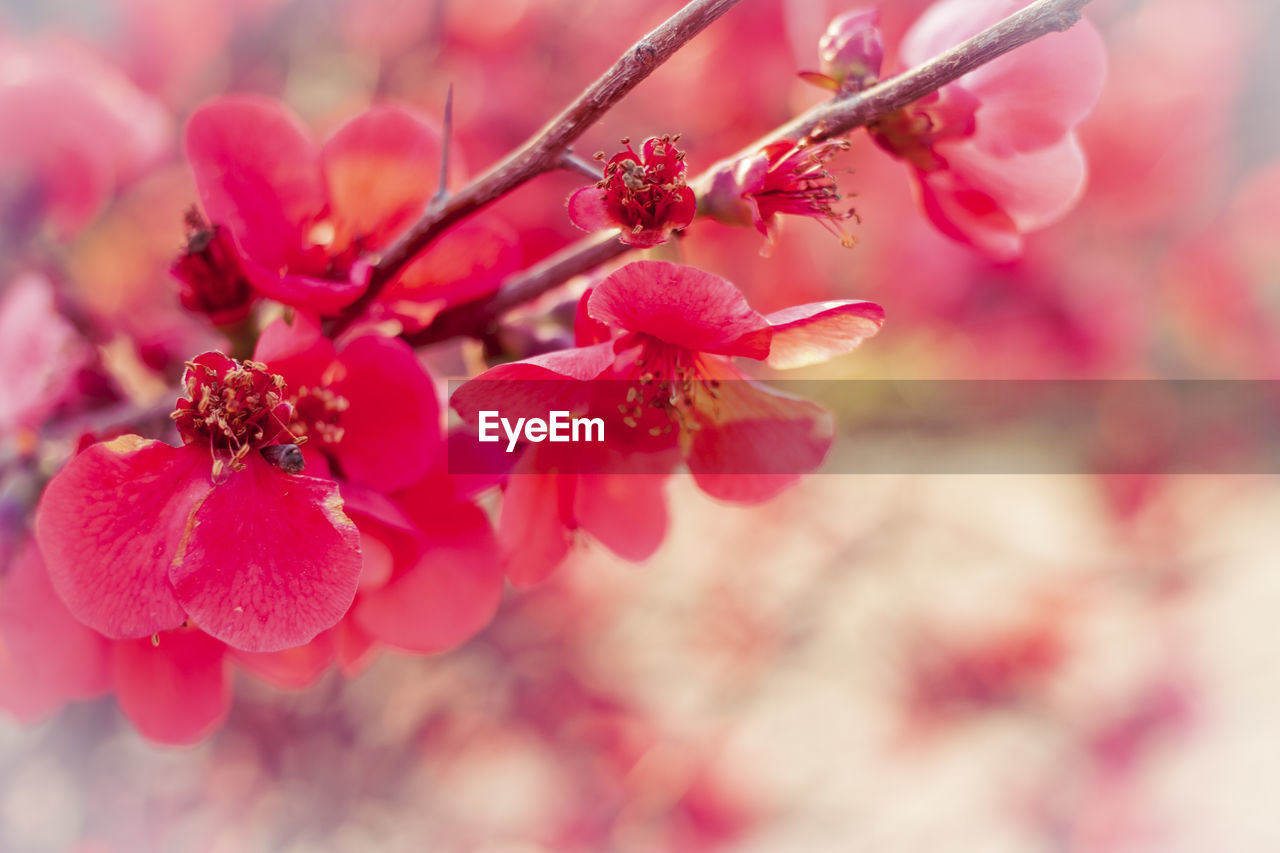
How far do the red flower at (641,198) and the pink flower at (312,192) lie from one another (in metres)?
0.08

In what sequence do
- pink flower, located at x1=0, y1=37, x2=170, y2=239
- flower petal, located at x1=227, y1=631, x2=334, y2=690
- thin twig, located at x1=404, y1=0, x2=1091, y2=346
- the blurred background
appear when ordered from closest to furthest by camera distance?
thin twig, located at x1=404, y1=0, x2=1091, y2=346 → flower petal, located at x1=227, y1=631, x2=334, y2=690 → pink flower, located at x1=0, y1=37, x2=170, y2=239 → the blurred background

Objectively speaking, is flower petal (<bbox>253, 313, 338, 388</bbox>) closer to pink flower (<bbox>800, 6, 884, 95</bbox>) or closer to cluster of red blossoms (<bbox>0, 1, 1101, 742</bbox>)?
cluster of red blossoms (<bbox>0, 1, 1101, 742</bbox>)

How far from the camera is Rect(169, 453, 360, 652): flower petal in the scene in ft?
0.73

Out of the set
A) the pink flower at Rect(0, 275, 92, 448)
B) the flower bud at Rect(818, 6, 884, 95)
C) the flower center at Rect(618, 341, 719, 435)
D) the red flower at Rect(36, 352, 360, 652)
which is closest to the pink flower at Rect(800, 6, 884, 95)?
the flower bud at Rect(818, 6, 884, 95)

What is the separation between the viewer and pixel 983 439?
103 centimetres

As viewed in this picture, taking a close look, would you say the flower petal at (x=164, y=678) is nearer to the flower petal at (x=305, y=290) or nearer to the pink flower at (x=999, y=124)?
the flower petal at (x=305, y=290)

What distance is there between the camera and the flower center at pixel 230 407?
243 millimetres

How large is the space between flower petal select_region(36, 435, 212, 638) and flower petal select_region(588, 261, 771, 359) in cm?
14

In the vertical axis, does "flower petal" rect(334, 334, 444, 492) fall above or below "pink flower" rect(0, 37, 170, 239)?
below

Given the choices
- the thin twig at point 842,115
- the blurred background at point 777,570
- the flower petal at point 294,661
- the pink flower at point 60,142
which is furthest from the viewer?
the blurred background at point 777,570

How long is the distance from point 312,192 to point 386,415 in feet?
0.32

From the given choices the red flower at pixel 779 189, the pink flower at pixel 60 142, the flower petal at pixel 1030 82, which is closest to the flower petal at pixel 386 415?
the red flower at pixel 779 189

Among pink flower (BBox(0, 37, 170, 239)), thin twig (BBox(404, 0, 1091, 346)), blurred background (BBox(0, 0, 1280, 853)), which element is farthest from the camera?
blurred background (BBox(0, 0, 1280, 853))

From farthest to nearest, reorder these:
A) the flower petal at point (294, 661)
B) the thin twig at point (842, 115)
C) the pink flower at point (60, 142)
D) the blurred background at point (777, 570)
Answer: the blurred background at point (777, 570)
the pink flower at point (60, 142)
the flower petal at point (294, 661)
the thin twig at point (842, 115)
